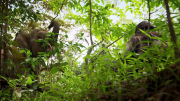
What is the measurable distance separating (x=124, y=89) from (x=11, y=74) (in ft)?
6.35

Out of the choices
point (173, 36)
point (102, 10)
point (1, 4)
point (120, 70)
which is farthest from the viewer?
point (1, 4)

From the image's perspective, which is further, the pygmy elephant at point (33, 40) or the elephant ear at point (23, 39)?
the elephant ear at point (23, 39)

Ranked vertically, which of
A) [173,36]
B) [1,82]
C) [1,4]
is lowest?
[1,82]

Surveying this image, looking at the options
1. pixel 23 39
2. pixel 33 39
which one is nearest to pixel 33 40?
pixel 33 39

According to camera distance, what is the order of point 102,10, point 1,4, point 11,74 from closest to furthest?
1. point 102,10
2. point 11,74
3. point 1,4

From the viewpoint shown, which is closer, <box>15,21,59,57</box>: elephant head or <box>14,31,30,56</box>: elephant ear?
<box>15,21,59,57</box>: elephant head

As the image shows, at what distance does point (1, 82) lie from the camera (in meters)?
1.89

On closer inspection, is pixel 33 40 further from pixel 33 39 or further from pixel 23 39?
pixel 23 39

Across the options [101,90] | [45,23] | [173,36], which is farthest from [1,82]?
[45,23]

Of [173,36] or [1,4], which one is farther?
[1,4]

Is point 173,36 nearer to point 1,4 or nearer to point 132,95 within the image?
point 132,95

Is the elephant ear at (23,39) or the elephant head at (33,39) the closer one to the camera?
the elephant head at (33,39)

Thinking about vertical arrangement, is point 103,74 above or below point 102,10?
below

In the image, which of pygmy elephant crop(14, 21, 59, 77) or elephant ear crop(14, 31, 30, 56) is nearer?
pygmy elephant crop(14, 21, 59, 77)
